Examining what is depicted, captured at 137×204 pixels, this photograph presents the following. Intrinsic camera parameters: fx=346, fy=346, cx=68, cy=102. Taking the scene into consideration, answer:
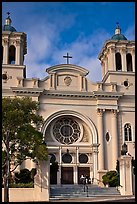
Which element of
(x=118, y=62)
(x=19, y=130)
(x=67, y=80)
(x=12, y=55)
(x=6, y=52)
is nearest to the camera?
(x=19, y=130)

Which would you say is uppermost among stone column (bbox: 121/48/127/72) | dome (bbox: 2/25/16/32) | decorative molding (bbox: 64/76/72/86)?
dome (bbox: 2/25/16/32)

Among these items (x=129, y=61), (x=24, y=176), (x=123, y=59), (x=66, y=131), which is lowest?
(x=24, y=176)

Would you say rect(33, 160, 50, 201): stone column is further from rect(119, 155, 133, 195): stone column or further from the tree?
rect(119, 155, 133, 195): stone column

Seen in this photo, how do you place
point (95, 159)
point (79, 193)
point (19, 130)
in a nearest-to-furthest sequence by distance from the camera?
1. point (19, 130)
2. point (79, 193)
3. point (95, 159)

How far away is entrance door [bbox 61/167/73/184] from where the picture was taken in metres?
42.1

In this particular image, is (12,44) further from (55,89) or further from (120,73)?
(120,73)

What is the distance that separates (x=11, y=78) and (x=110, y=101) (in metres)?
13.3

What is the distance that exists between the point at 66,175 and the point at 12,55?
18794 mm

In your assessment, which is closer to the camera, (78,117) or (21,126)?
(21,126)

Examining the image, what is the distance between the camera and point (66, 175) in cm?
4225

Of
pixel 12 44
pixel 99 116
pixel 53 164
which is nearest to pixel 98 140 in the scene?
pixel 99 116

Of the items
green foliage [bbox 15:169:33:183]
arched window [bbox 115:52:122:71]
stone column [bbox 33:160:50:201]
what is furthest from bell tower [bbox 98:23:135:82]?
stone column [bbox 33:160:50:201]

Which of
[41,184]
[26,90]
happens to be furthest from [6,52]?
[41,184]

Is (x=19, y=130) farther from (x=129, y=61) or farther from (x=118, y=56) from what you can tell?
(x=129, y=61)
